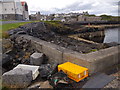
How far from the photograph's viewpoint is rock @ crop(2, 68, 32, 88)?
13.9 feet

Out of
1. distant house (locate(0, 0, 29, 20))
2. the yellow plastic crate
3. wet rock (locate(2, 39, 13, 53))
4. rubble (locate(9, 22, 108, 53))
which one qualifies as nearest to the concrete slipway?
the yellow plastic crate

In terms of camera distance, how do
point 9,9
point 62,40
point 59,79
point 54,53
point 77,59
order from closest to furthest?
1. point 59,79
2. point 77,59
3. point 54,53
4. point 62,40
5. point 9,9

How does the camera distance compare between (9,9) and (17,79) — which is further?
(9,9)

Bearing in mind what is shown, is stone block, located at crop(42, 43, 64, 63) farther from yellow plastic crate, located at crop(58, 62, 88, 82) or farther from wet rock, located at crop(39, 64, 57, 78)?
yellow plastic crate, located at crop(58, 62, 88, 82)

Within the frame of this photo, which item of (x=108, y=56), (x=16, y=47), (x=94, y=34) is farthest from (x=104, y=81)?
(x=94, y=34)

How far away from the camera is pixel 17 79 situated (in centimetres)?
426

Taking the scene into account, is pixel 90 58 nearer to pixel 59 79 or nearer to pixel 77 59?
pixel 77 59

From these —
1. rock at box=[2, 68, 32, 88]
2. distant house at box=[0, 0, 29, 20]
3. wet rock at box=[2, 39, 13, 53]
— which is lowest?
rock at box=[2, 68, 32, 88]

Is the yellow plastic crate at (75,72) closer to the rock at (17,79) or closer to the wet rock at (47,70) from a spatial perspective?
the wet rock at (47,70)

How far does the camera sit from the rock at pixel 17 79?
13.9ft

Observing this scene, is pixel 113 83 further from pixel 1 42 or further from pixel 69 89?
pixel 1 42

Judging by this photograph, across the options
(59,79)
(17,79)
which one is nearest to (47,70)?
(59,79)

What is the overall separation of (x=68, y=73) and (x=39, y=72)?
1264 mm

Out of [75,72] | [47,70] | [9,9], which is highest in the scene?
[9,9]
